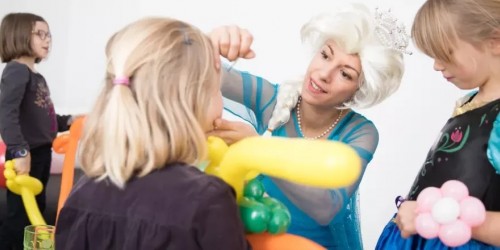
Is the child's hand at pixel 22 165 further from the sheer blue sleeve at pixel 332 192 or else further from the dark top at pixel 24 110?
the sheer blue sleeve at pixel 332 192

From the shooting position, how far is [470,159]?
0.92 metres

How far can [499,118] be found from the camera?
0.86m

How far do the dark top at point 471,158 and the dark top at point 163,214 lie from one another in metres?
0.44

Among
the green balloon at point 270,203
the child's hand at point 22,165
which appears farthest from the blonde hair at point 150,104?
the child's hand at point 22,165

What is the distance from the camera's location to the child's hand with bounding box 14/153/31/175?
5.69 ft

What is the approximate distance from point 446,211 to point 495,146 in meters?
0.22

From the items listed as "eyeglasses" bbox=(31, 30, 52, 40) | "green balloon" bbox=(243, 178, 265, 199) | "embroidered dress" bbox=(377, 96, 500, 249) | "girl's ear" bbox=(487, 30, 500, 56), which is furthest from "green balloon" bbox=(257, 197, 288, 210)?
"eyeglasses" bbox=(31, 30, 52, 40)

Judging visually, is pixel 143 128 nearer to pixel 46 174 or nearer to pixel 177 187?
pixel 177 187

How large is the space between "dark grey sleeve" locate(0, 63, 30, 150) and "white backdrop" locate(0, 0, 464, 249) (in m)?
0.38

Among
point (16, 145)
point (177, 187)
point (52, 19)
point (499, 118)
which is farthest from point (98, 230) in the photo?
point (52, 19)

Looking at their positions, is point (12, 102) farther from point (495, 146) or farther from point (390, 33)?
point (495, 146)

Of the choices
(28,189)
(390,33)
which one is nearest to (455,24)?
(390,33)

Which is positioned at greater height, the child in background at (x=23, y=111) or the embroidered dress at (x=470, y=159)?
the embroidered dress at (x=470, y=159)

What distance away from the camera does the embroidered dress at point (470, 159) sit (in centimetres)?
90
